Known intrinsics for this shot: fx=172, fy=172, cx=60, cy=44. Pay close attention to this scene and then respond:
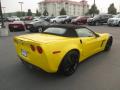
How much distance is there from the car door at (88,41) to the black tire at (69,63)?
0.54m

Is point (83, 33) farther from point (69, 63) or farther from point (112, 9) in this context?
point (112, 9)

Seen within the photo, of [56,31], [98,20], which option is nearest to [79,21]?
[98,20]

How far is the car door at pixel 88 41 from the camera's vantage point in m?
5.34

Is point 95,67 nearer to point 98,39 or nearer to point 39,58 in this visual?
point 98,39

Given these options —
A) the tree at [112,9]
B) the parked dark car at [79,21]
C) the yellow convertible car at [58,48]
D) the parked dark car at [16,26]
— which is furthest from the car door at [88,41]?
the tree at [112,9]

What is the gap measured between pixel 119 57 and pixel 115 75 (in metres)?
1.86

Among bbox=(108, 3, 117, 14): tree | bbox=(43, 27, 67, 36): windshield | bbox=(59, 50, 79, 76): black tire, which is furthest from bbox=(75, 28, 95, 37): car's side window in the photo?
bbox=(108, 3, 117, 14): tree

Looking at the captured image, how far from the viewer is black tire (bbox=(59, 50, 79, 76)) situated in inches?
177

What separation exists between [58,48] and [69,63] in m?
0.61

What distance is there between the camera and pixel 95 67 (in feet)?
17.6

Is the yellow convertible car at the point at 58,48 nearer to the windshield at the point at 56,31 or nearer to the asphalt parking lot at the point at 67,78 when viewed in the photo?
the windshield at the point at 56,31

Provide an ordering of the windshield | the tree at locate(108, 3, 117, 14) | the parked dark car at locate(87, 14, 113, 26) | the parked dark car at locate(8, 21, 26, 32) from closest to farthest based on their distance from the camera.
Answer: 1. the windshield
2. the parked dark car at locate(8, 21, 26, 32)
3. the parked dark car at locate(87, 14, 113, 26)
4. the tree at locate(108, 3, 117, 14)

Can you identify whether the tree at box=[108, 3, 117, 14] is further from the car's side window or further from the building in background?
the car's side window

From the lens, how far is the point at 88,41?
5527 millimetres
